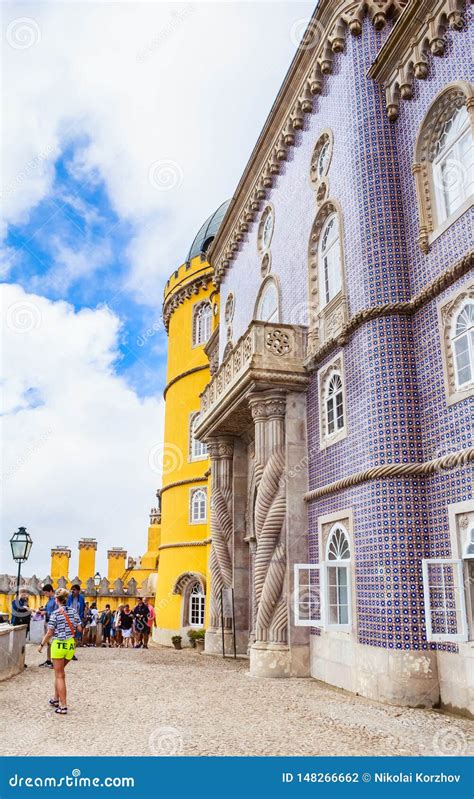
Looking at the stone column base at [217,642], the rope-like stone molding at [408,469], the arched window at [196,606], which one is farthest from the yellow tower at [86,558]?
the rope-like stone molding at [408,469]

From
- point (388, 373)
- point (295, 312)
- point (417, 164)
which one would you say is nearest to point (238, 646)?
point (295, 312)

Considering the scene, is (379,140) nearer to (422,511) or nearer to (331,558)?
(422,511)

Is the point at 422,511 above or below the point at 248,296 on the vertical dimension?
below

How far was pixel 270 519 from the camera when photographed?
13766 millimetres

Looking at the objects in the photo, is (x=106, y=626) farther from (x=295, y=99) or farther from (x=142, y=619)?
(x=295, y=99)

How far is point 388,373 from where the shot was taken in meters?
11.0

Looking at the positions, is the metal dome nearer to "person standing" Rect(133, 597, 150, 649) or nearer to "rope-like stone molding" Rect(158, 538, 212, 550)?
"rope-like stone molding" Rect(158, 538, 212, 550)

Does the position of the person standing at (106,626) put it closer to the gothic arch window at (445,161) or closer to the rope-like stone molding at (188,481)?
the rope-like stone molding at (188,481)

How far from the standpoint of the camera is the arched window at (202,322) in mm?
28625

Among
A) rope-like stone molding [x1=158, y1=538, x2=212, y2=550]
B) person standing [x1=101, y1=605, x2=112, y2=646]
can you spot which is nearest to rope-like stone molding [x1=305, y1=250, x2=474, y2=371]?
person standing [x1=101, y1=605, x2=112, y2=646]

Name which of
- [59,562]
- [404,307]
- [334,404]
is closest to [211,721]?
[334,404]

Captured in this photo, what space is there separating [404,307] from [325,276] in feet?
10.9

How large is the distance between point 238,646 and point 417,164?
12377mm

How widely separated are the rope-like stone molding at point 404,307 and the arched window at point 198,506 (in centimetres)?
1385
